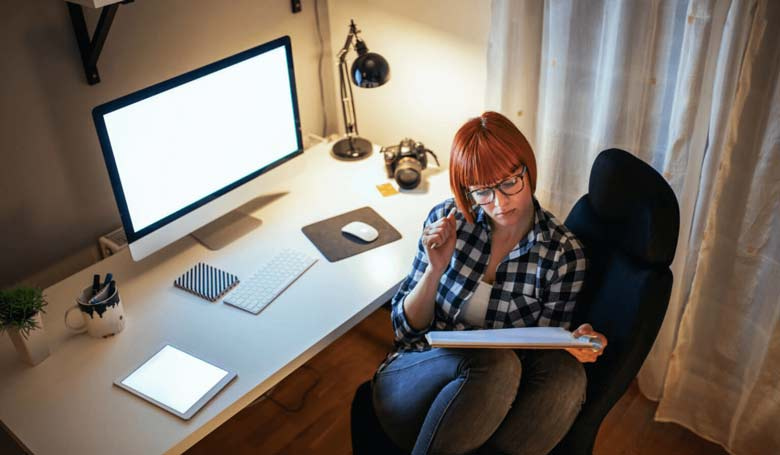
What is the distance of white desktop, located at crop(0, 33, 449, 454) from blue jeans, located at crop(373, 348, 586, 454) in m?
0.28

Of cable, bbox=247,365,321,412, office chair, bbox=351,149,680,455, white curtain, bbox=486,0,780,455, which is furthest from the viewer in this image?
cable, bbox=247,365,321,412

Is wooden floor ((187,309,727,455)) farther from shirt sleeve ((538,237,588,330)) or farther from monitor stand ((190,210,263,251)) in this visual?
shirt sleeve ((538,237,588,330))

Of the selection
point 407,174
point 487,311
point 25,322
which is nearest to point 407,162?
point 407,174

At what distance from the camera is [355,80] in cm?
209

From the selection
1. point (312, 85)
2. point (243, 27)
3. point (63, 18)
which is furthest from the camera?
point (312, 85)

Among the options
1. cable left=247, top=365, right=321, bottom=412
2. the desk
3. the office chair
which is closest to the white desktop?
the desk

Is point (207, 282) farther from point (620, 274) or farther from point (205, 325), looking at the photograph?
point (620, 274)

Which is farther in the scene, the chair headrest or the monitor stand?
the monitor stand

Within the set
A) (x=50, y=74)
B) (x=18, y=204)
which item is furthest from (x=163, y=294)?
(x=50, y=74)

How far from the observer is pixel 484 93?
2119 millimetres

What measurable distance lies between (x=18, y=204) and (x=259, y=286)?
63 cm

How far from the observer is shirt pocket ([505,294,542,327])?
1587 millimetres

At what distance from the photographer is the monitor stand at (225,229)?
1.92m

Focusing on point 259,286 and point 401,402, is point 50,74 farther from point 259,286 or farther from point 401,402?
point 401,402
